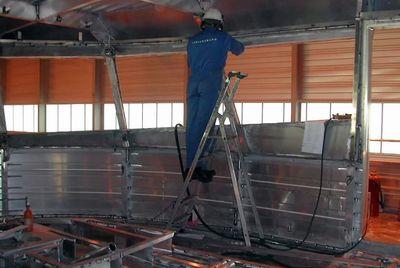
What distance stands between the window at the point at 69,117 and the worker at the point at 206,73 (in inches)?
459

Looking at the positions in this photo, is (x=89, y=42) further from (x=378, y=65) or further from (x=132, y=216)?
(x=378, y=65)

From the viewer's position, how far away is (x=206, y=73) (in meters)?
4.60

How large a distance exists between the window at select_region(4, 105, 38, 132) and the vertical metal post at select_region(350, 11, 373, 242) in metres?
14.9

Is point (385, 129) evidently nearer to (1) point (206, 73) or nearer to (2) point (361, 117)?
(2) point (361, 117)

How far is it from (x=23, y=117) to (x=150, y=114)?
19.3 feet

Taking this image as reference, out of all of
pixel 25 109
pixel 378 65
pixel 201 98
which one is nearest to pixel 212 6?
pixel 201 98

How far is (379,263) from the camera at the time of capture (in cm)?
354

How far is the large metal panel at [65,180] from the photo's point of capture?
5.53 meters

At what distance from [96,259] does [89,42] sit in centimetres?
341

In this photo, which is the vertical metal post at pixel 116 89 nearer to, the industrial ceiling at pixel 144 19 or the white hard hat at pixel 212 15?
the industrial ceiling at pixel 144 19

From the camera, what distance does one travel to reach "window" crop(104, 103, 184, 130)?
1407 centimetres

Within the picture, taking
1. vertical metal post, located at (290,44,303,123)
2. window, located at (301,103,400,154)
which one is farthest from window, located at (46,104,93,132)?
window, located at (301,103,400,154)

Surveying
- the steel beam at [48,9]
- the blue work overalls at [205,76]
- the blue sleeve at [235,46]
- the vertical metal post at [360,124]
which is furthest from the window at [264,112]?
the vertical metal post at [360,124]

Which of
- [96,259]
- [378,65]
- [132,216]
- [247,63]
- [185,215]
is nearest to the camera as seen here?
[96,259]
